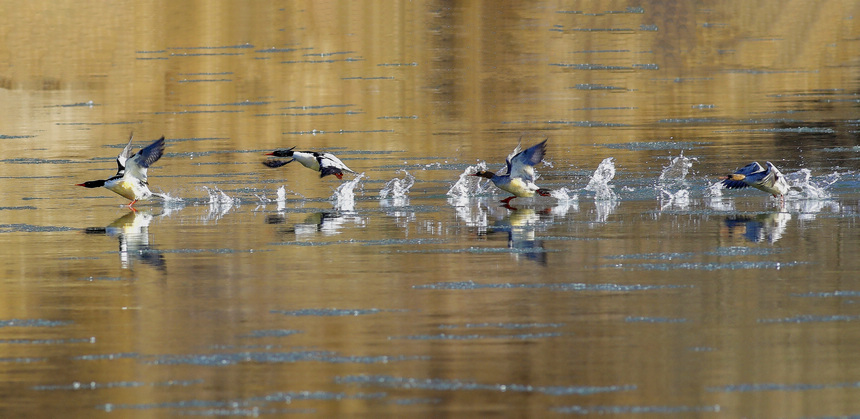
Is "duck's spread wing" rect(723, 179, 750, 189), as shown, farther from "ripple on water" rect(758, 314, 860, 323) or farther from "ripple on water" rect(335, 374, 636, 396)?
"ripple on water" rect(335, 374, 636, 396)

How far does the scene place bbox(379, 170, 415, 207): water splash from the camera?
50.9 feet

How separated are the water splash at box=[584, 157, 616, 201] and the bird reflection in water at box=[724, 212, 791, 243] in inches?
73.3

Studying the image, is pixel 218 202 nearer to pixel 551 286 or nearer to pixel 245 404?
pixel 551 286

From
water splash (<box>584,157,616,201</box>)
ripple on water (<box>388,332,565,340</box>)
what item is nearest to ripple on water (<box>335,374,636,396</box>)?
ripple on water (<box>388,332,565,340</box>)

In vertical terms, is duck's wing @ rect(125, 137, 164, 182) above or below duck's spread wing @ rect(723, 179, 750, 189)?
above

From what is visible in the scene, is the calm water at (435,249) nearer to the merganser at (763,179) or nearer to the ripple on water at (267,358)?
the ripple on water at (267,358)

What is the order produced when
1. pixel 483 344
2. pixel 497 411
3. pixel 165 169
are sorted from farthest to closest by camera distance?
pixel 165 169 < pixel 483 344 < pixel 497 411

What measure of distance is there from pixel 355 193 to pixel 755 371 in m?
8.71

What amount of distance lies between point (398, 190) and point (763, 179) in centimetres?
405

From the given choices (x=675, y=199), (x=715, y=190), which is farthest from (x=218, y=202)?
(x=715, y=190)

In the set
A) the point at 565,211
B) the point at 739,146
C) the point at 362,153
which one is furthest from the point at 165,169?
the point at 739,146

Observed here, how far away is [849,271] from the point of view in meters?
10.7

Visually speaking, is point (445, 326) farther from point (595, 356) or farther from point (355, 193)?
point (355, 193)

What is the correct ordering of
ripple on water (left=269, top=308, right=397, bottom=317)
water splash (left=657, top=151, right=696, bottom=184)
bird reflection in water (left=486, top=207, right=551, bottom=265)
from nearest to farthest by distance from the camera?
ripple on water (left=269, top=308, right=397, bottom=317)
bird reflection in water (left=486, top=207, right=551, bottom=265)
water splash (left=657, top=151, right=696, bottom=184)
